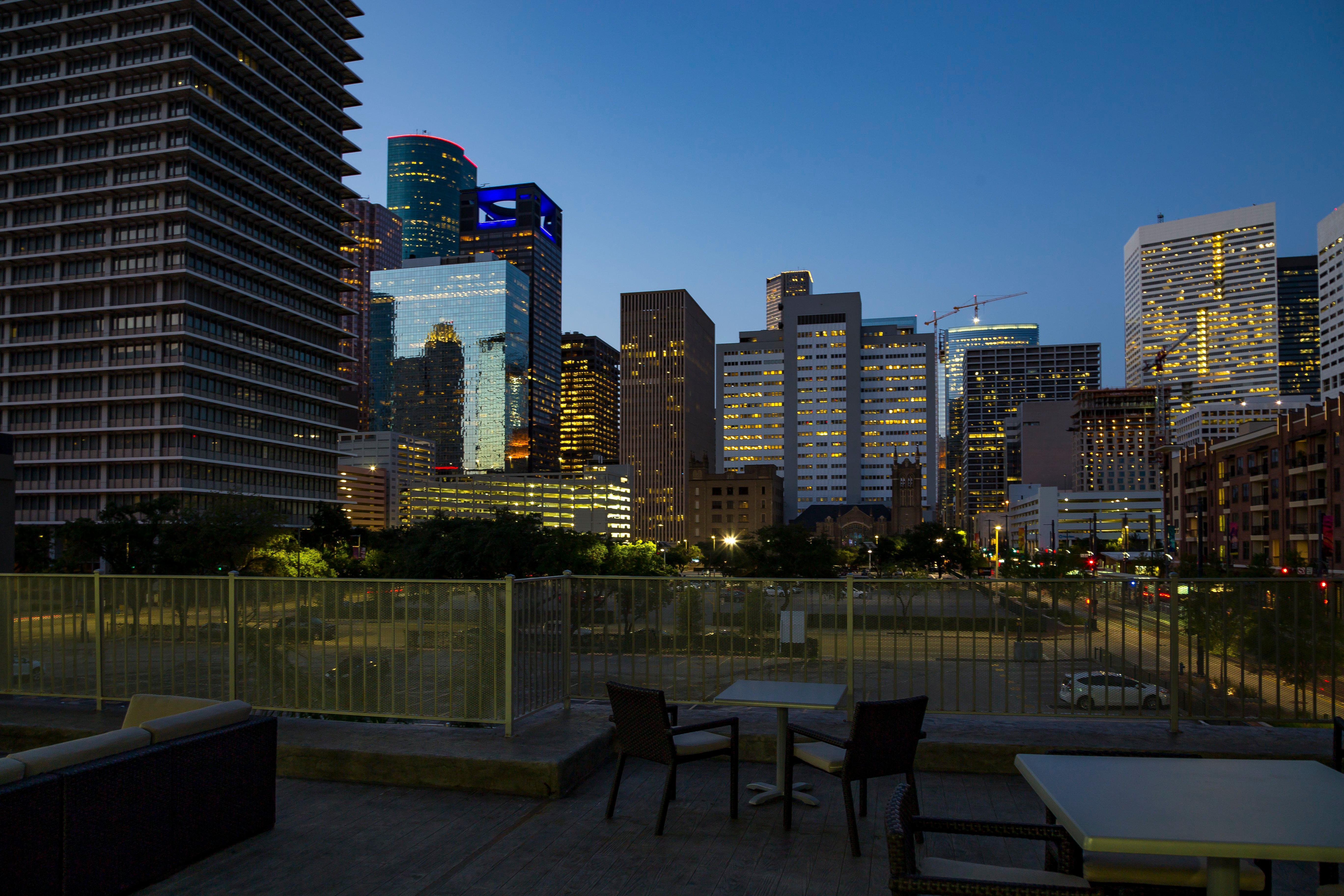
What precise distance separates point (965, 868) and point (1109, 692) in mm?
4646

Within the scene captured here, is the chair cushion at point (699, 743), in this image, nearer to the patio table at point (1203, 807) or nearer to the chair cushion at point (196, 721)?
the patio table at point (1203, 807)

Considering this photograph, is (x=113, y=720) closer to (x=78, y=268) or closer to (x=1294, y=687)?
(x=1294, y=687)

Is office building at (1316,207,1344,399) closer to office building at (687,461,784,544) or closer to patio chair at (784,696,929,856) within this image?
office building at (687,461,784,544)

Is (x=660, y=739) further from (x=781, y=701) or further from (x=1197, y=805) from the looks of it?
(x=1197, y=805)

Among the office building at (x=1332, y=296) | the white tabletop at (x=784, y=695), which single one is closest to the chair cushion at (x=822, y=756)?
the white tabletop at (x=784, y=695)

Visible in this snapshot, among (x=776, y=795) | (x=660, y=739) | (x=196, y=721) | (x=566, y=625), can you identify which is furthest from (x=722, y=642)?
(x=196, y=721)

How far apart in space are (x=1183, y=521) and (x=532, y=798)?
90.0 metres

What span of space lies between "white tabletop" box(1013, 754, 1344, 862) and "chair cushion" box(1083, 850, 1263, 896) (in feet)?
0.68

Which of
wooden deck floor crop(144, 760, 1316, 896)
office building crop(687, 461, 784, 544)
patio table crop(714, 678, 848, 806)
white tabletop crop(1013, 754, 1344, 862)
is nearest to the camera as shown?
white tabletop crop(1013, 754, 1344, 862)

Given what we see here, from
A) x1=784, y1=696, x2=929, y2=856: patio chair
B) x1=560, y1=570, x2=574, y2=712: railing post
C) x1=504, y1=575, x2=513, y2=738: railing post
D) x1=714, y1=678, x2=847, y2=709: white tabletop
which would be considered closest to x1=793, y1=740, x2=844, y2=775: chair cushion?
x1=784, y1=696, x2=929, y2=856: patio chair

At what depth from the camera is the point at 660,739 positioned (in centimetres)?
584

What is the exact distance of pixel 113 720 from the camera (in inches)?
319

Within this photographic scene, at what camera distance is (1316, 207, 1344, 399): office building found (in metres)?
187

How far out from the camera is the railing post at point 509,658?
757 cm
